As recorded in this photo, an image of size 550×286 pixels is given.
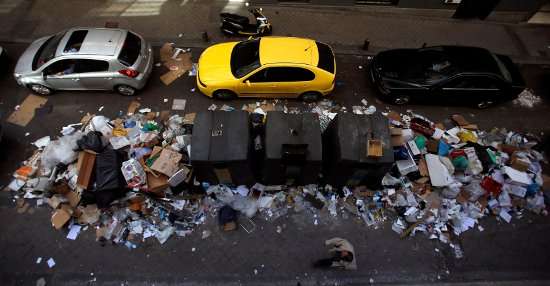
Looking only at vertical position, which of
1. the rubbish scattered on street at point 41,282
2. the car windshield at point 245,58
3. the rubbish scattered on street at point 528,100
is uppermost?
the rubbish scattered on street at point 528,100

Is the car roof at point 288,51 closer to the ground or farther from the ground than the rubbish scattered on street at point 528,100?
farther from the ground

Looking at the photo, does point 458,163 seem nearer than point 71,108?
Yes

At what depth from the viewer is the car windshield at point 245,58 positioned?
8227 mm

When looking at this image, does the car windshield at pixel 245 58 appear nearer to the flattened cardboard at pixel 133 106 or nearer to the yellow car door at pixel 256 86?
the yellow car door at pixel 256 86

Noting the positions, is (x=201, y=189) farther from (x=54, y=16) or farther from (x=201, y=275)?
(x=54, y=16)

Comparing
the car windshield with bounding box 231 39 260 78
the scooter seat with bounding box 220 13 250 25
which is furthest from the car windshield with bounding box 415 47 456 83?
the scooter seat with bounding box 220 13 250 25

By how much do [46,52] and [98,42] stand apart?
1.58 meters

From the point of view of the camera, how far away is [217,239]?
695 centimetres

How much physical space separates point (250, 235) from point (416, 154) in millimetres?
4391

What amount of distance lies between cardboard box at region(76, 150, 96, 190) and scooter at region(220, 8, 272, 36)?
564 cm

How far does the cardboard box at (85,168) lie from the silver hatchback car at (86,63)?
2.32 m

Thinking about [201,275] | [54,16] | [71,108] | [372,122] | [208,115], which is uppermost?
[372,122]

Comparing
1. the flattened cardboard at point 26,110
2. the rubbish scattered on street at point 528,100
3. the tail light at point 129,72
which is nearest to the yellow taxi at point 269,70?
the tail light at point 129,72

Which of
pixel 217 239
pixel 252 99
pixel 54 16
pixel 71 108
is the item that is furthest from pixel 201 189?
pixel 54 16
